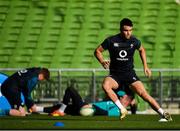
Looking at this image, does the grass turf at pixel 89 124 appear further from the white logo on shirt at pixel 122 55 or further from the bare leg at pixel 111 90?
the white logo on shirt at pixel 122 55

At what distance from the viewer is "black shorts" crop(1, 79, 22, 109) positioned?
13.1 metres

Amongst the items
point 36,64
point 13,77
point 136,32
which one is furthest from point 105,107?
point 136,32

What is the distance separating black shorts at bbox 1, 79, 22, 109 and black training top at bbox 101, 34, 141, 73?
2700mm

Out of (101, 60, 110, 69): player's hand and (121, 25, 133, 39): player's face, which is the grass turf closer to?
(101, 60, 110, 69): player's hand

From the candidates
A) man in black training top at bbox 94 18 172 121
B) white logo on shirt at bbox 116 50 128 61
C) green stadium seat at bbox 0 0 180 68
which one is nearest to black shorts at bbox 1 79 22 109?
man in black training top at bbox 94 18 172 121

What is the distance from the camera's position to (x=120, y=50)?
36.7 ft

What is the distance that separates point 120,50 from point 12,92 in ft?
9.84

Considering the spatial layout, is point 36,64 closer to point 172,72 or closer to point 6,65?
point 6,65

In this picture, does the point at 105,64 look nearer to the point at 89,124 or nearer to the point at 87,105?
the point at 89,124

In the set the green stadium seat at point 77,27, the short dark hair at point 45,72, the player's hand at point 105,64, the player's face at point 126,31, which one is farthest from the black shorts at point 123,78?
Result: the green stadium seat at point 77,27

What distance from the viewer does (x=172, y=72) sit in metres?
17.5

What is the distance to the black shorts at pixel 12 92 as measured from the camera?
13.1 meters

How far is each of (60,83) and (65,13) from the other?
934 cm

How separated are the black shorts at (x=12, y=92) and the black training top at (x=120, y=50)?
8.86ft
